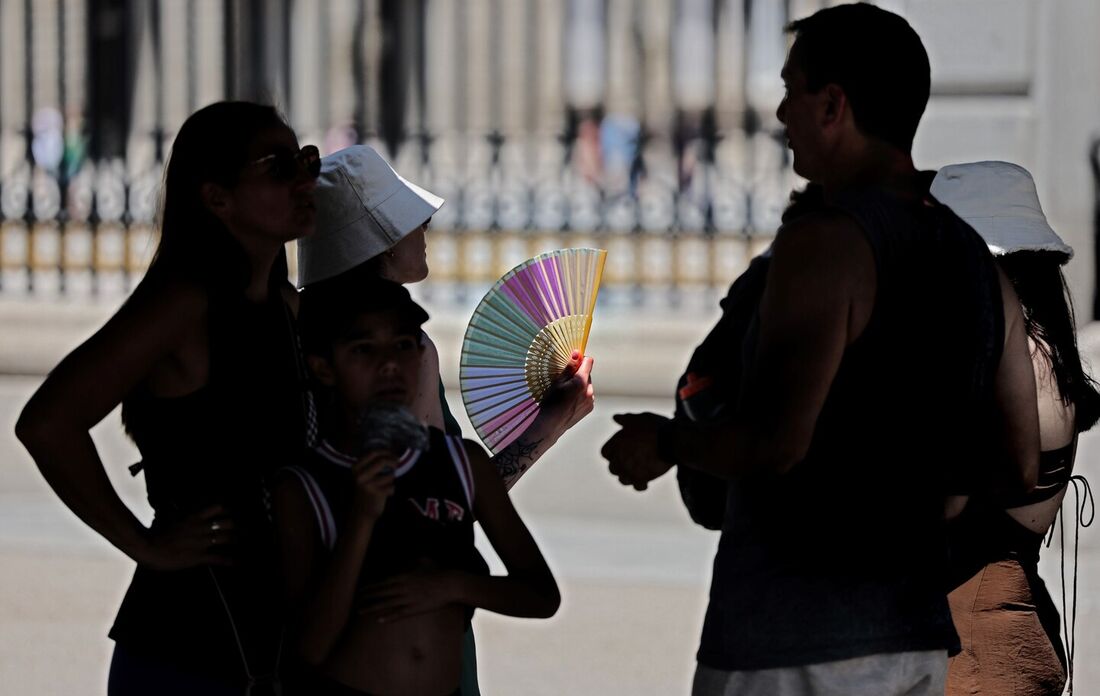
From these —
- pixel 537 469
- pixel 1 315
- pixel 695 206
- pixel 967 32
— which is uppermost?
pixel 967 32

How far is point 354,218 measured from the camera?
329 centimetres

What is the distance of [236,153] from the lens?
2738 mm

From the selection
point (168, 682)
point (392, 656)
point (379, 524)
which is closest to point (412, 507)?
point (379, 524)

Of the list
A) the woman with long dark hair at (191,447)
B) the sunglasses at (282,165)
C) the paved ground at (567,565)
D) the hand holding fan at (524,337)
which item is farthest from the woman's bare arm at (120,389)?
the paved ground at (567,565)

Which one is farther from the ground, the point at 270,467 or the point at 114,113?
the point at 114,113

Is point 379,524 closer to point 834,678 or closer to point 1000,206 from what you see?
point 834,678

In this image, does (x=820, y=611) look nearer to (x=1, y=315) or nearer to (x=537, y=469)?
(x=537, y=469)

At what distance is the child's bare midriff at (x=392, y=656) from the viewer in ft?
8.37

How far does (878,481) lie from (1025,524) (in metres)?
0.93

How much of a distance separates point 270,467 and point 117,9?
7092 millimetres

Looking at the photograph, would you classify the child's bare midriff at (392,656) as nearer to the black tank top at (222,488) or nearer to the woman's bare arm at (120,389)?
the black tank top at (222,488)

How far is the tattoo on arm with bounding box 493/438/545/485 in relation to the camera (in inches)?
132

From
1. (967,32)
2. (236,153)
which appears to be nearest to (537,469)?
(967,32)

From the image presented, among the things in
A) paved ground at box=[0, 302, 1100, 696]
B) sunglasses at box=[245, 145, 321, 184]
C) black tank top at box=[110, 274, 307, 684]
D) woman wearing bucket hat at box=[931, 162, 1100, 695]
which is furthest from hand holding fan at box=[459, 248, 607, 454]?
paved ground at box=[0, 302, 1100, 696]
